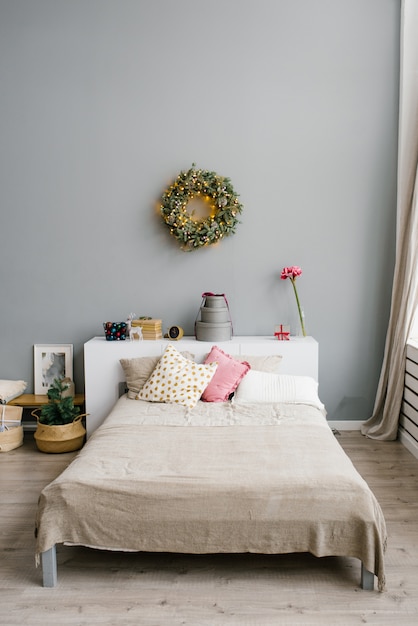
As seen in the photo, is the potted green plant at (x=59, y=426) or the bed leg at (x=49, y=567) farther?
the potted green plant at (x=59, y=426)

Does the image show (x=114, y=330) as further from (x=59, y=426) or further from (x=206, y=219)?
(x=206, y=219)

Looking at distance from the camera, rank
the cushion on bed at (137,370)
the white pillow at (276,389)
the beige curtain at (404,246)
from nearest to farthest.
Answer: the white pillow at (276,389), the cushion on bed at (137,370), the beige curtain at (404,246)

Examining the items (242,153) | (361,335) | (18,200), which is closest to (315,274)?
(361,335)

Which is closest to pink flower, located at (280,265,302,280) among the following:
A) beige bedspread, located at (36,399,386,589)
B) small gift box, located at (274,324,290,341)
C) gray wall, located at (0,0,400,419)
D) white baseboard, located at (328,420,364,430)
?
gray wall, located at (0,0,400,419)

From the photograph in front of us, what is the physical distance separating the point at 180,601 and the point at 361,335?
2.66 meters

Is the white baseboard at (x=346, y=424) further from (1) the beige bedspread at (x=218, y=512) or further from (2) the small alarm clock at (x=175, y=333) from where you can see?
(1) the beige bedspread at (x=218, y=512)

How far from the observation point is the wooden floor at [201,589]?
2352mm

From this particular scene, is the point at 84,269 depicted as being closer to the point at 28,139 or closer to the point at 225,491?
the point at 28,139

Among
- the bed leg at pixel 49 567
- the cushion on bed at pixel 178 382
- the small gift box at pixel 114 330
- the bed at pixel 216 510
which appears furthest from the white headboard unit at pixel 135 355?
the bed leg at pixel 49 567

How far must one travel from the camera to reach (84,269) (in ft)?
15.0

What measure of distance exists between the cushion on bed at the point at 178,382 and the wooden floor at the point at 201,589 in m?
1.12

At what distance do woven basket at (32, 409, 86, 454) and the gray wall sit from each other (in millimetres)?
607

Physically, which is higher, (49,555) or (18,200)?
Answer: (18,200)

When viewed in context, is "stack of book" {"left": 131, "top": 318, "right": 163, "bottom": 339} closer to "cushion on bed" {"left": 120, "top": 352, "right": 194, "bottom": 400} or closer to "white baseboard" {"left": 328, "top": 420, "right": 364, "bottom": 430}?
"cushion on bed" {"left": 120, "top": 352, "right": 194, "bottom": 400}
